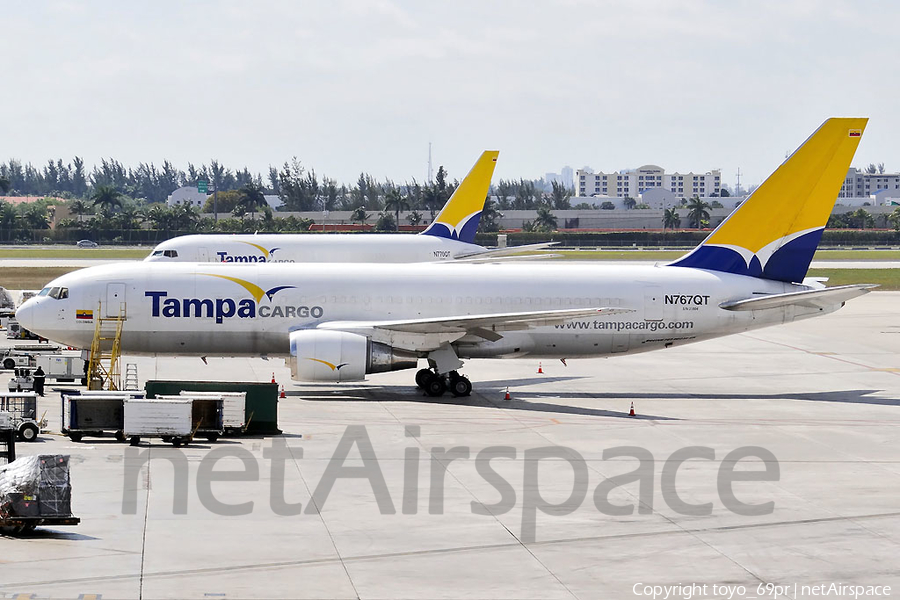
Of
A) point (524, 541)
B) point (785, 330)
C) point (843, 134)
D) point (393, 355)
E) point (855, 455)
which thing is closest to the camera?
point (524, 541)

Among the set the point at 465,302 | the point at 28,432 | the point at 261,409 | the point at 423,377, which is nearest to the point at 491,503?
A: the point at 261,409

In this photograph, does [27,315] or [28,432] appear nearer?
[28,432]

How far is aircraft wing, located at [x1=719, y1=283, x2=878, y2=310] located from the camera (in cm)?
3809

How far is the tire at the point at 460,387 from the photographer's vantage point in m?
38.3

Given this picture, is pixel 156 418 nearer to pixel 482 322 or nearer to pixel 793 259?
pixel 482 322

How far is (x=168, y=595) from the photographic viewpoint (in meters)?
16.5

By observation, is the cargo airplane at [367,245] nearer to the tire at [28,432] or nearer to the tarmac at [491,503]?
the tarmac at [491,503]

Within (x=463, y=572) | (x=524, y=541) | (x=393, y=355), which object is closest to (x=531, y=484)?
(x=524, y=541)

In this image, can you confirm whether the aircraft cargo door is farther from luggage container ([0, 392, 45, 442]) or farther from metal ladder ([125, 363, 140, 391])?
luggage container ([0, 392, 45, 442])

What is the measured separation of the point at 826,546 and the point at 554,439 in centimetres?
1111

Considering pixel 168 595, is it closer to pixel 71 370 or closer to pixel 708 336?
pixel 71 370

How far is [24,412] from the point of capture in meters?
29.2

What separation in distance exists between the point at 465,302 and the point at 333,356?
5.90 m

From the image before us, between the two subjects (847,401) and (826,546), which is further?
(847,401)
